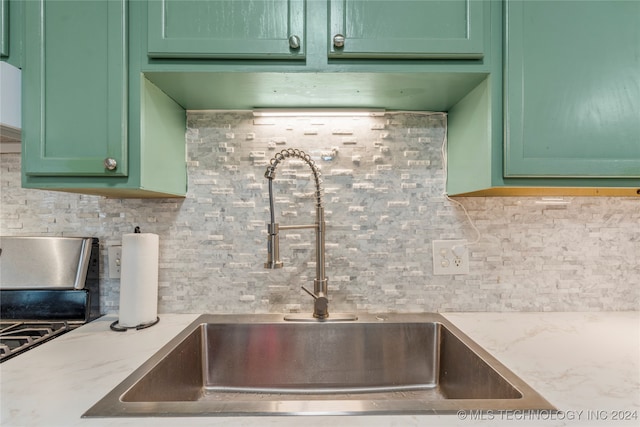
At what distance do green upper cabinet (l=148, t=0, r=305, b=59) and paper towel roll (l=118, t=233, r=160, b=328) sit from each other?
546 millimetres

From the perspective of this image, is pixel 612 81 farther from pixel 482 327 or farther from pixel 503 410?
pixel 503 410

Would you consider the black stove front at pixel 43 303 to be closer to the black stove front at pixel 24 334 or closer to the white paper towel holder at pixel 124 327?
the black stove front at pixel 24 334

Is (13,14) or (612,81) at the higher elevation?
(13,14)

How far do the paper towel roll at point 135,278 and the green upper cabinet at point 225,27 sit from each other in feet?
1.79

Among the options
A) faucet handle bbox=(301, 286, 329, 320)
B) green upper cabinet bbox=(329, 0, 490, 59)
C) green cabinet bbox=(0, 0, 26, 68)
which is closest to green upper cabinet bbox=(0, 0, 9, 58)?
green cabinet bbox=(0, 0, 26, 68)

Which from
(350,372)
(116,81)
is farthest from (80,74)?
(350,372)

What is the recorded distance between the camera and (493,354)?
0.87 metres

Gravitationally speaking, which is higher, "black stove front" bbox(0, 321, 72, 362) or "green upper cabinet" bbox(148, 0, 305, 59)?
"green upper cabinet" bbox(148, 0, 305, 59)

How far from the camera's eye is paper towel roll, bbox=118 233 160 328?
1.04 metres

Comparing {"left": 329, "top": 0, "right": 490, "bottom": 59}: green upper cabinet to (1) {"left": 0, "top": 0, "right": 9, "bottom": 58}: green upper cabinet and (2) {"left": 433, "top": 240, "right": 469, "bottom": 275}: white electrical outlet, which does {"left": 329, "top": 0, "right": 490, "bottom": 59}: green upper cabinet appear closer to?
(2) {"left": 433, "top": 240, "right": 469, "bottom": 275}: white electrical outlet

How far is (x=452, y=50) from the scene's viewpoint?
2.90ft

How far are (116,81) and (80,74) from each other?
0.09 m

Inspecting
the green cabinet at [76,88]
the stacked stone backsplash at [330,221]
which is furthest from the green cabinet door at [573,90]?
the green cabinet at [76,88]

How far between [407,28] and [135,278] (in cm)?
104
